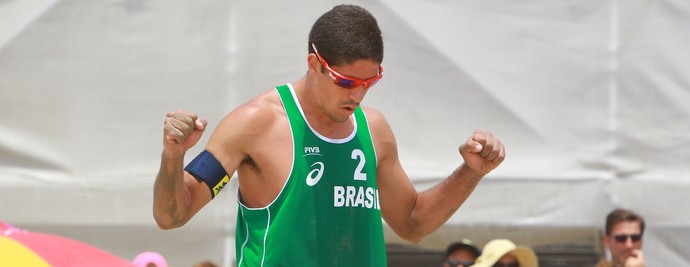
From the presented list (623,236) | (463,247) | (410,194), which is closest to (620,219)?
(623,236)

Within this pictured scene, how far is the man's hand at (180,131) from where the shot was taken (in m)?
2.88

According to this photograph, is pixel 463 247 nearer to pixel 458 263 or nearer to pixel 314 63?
pixel 458 263

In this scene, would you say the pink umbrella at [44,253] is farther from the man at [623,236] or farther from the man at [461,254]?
the man at [623,236]

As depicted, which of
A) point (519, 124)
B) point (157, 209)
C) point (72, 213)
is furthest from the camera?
point (519, 124)

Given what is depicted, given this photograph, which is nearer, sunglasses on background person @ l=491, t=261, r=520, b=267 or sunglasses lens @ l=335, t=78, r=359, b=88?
sunglasses lens @ l=335, t=78, r=359, b=88

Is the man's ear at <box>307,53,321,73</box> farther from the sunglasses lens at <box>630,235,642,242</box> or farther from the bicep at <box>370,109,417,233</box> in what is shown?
the sunglasses lens at <box>630,235,642,242</box>

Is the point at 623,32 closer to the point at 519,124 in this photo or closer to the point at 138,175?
the point at 519,124

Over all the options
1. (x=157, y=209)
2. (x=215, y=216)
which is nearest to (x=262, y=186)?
(x=157, y=209)

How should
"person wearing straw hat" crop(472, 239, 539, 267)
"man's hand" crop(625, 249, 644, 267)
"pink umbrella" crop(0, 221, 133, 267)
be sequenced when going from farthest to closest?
1. "person wearing straw hat" crop(472, 239, 539, 267)
2. "man's hand" crop(625, 249, 644, 267)
3. "pink umbrella" crop(0, 221, 133, 267)

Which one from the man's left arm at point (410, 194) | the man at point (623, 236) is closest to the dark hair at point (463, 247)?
the man at point (623, 236)

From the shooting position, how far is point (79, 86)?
631 cm

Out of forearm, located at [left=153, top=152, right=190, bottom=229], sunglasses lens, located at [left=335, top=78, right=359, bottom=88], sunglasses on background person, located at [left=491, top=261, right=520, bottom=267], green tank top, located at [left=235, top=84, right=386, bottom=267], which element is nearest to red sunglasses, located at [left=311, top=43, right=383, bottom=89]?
sunglasses lens, located at [left=335, top=78, right=359, bottom=88]

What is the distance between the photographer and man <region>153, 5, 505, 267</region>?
10.1ft

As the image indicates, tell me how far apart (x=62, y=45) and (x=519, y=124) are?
9.29 ft
